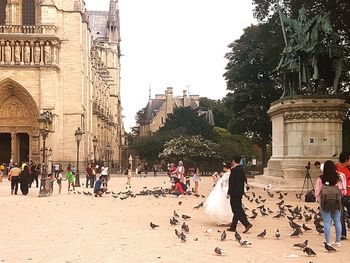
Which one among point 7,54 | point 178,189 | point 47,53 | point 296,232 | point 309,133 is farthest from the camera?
point 47,53

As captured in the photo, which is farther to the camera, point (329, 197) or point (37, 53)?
point (37, 53)

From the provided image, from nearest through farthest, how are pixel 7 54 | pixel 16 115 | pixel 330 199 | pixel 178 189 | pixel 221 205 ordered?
pixel 330 199 < pixel 221 205 < pixel 178 189 < pixel 7 54 < pixel 16 115

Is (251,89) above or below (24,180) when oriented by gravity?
above

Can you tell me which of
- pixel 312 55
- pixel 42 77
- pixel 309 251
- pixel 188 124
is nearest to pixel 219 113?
pixel 188 124

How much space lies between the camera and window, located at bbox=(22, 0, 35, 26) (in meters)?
54.6

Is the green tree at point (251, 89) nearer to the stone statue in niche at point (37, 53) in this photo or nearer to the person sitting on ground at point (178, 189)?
the stone statue in niche at point (37, 53)

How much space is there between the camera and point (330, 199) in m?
10.1

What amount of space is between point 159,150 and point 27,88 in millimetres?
23180

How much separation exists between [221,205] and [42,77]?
39.7m

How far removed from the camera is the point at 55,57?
168ft

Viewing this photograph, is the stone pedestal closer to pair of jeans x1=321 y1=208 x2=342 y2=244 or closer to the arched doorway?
pair of jeans x1=321 y1=208 x2=342 y2=244

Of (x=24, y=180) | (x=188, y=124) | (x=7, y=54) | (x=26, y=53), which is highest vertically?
(x=26, y=53)

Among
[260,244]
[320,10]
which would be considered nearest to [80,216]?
[260,244]

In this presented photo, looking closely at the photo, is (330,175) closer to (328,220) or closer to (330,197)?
(330,197)
